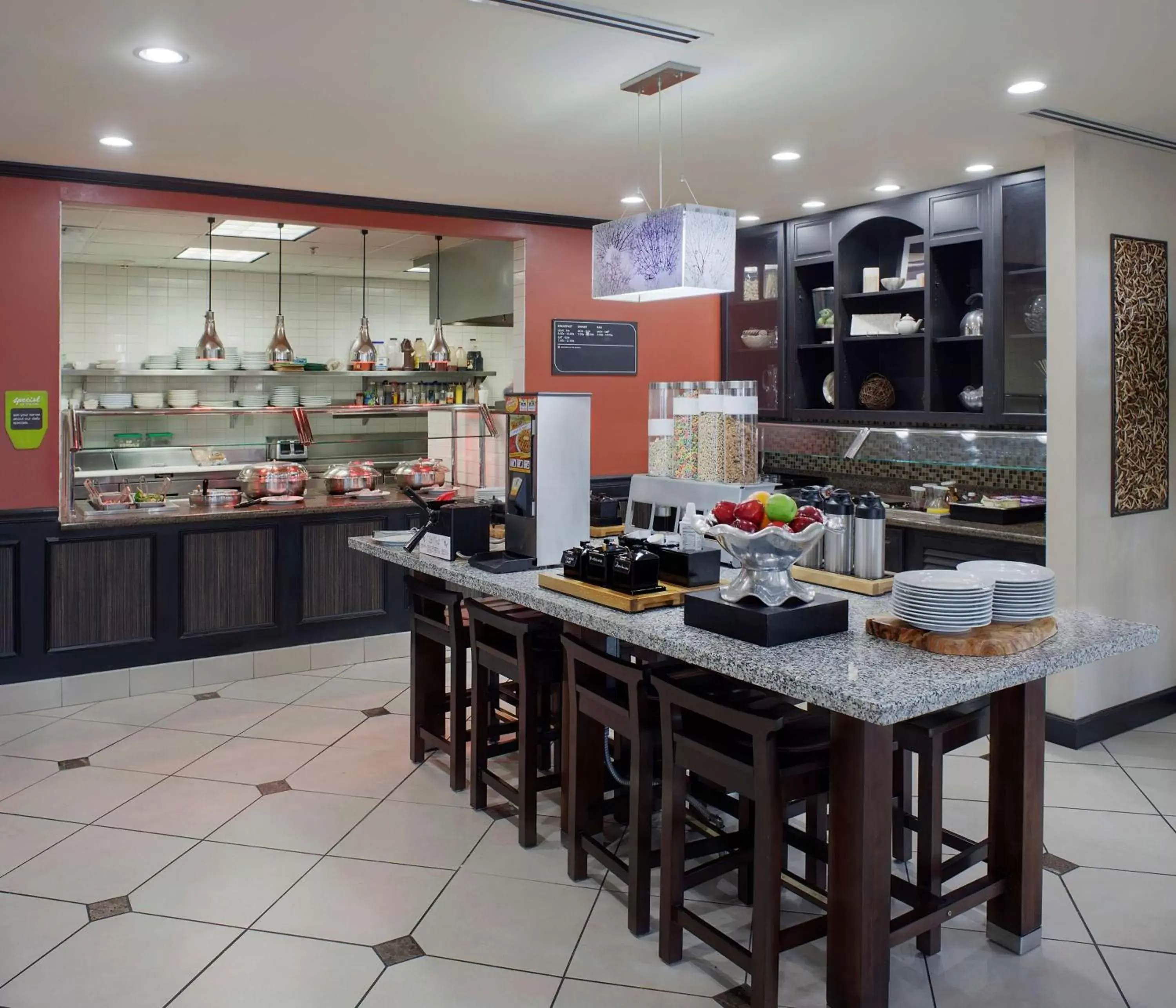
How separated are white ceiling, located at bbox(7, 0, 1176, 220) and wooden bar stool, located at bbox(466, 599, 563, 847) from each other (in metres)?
1.81

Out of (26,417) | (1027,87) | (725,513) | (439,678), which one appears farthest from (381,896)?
(1027,87)

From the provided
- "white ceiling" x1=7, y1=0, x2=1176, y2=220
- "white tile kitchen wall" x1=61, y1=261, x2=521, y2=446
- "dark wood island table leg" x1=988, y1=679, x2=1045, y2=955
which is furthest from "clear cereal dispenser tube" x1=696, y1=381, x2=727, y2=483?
"white tile kitchen wall" x1=61, y1=261, x2=521, y2=446

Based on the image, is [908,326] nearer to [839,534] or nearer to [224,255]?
[839,534]

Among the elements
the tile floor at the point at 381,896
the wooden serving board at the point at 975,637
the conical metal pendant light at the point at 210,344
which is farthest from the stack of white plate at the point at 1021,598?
the conical metal pendant light at the point at 210,344

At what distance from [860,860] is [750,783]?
29 cm

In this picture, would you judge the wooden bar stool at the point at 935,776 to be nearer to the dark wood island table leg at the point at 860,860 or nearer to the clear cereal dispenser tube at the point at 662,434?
the dark wood island table leg at the point at 860,860

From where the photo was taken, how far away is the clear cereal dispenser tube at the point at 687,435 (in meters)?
3.86

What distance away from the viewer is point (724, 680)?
2740 mm

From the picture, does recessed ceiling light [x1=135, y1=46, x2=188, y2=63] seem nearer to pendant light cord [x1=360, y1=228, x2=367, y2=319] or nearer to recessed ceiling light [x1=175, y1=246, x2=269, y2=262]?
pendant light cord [x1=360, y1=228, x2=367, y2=319]

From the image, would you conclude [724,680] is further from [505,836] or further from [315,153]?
[315,153]

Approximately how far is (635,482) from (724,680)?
1512mm

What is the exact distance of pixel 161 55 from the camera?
3188 mm

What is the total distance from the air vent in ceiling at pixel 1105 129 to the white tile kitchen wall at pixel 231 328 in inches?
176

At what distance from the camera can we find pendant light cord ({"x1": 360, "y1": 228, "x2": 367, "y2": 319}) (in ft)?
22.9
